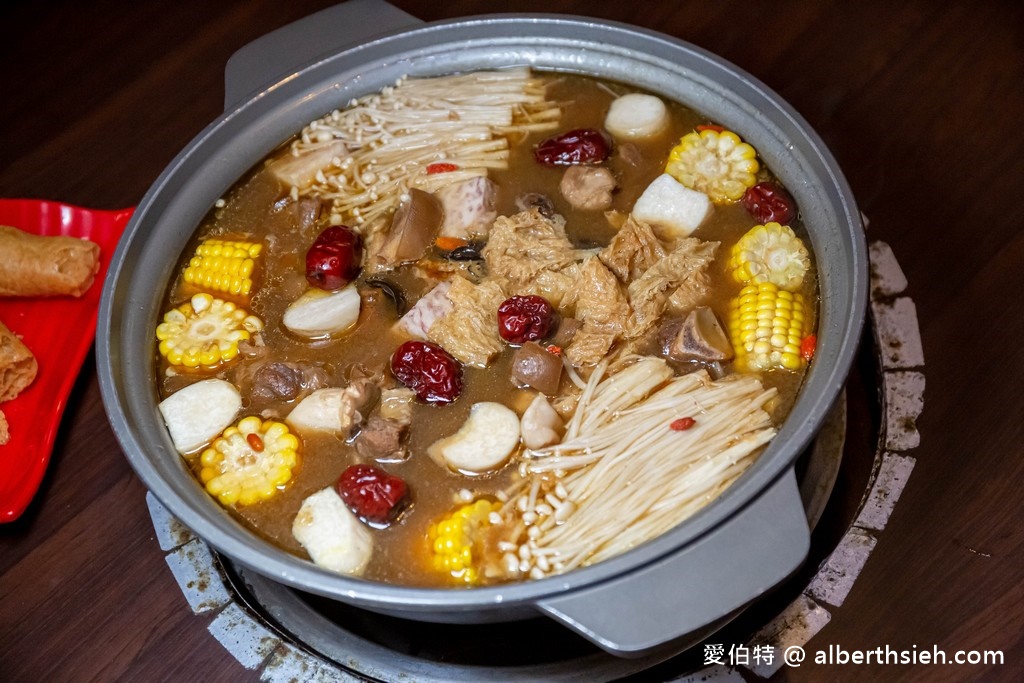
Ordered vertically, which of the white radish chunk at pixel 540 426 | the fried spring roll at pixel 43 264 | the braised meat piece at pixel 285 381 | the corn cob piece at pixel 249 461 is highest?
the white radish chunk at pixel 540 426

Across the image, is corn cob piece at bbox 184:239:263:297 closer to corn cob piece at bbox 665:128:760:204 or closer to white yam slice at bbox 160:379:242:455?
white yam slice at bbox 160:379:242:455

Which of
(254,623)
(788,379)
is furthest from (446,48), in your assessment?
(254,623)

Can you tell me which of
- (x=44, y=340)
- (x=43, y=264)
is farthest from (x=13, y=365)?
(x=43, y=264)

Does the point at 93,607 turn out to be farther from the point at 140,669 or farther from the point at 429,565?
the point at 429,565

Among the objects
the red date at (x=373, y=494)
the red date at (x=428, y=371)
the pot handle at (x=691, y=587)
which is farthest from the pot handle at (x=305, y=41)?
the pot handle at (x=691, y=587)

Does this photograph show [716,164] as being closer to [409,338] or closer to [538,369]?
[538,369]

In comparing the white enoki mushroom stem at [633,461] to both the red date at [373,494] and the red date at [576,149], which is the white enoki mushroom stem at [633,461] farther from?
the red date at [576,149]

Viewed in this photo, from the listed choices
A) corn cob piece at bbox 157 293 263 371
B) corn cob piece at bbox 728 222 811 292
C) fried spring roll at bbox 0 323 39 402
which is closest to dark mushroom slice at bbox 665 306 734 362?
corn cob piece at bbox 728 222 811 292

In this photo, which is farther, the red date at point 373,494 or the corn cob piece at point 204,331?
the corn cob piece at point 204,331
